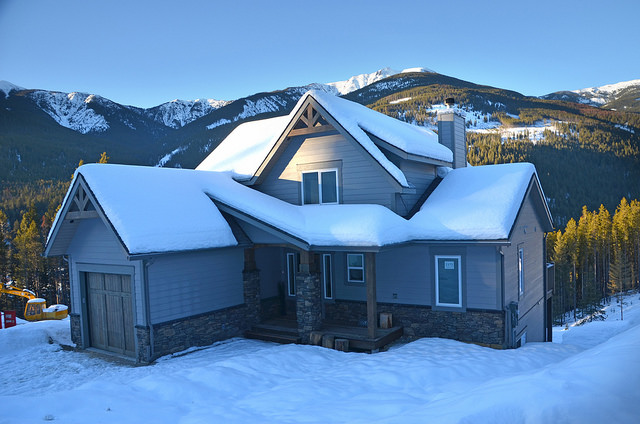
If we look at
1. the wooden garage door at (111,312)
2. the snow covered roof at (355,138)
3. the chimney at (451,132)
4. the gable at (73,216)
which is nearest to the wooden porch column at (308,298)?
the snow covered roof at (355,138)

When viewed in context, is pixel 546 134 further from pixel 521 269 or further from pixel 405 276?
pixel 405 276

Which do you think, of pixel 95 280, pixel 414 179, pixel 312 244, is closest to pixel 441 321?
pixel 312 244

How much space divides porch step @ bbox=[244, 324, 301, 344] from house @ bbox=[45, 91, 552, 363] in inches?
10.9

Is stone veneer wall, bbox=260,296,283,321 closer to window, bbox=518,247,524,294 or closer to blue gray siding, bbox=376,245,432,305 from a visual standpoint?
blue gray siding, bbox=376,245,432,305

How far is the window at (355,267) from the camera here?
13.5 metres

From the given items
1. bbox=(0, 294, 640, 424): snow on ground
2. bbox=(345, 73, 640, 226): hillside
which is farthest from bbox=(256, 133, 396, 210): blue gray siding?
bbox=(345, 73, 640, 226): hillside

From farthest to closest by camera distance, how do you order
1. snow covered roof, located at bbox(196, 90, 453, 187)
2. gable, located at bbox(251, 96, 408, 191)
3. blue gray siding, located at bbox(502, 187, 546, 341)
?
snow covered roof, located at bbox(196, 90, 453, 187), gable, located at bbox(251, 96, 408, 191), blue gray siding, located at bbox(502, 187, 546, 341)

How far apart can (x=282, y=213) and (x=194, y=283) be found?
3347 mm

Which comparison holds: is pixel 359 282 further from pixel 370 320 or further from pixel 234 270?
pixel 234 270

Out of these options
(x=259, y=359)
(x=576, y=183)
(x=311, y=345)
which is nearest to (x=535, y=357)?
(x=311, y=345)

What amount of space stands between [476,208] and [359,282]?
4230 mm

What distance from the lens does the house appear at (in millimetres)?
11352

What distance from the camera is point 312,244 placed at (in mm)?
11664

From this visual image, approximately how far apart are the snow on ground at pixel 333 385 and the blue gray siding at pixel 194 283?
1233 millimetres
